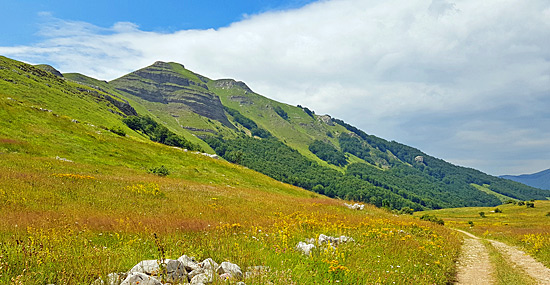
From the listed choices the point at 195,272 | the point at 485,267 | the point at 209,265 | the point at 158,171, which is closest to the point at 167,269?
the point at 195,272

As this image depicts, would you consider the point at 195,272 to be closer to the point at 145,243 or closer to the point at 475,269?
the point at 145,243

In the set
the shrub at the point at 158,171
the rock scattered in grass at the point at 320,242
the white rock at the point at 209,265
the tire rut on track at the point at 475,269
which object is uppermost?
the white rock at the point at 209,265

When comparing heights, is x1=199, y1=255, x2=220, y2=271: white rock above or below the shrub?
above

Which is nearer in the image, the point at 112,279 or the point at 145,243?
the point at 112,279

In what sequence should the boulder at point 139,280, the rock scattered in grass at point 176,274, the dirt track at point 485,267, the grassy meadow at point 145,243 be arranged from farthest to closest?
1. the dirt track at point 485,267
2. the grassy meadow at point 145,243
3. the rock scattered in grass at point 176,274
4. the boulder at point 139,280

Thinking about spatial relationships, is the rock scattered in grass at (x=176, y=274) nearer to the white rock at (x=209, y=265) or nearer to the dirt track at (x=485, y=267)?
the white rock at (x=209, y=265)

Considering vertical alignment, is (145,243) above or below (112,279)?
below

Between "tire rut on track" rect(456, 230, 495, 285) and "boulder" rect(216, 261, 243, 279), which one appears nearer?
"boulder" rect(216, 261, 243, 279)

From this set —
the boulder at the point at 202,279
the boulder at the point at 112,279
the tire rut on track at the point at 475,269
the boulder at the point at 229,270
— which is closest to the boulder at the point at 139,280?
the boulder at the point at 112,279

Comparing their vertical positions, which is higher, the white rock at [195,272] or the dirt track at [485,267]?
the white rock at [195,272]

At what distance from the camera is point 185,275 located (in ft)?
18.1

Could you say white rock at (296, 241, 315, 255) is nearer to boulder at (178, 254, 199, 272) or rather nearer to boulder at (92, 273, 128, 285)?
boulder at (178, 254, 199, 272)

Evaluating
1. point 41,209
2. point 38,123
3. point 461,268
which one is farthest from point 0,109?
point 461,268

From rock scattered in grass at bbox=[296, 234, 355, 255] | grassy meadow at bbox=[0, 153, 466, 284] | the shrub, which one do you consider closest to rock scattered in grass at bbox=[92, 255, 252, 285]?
grassy meadow at bbox=[0, 153, 466, 284]
